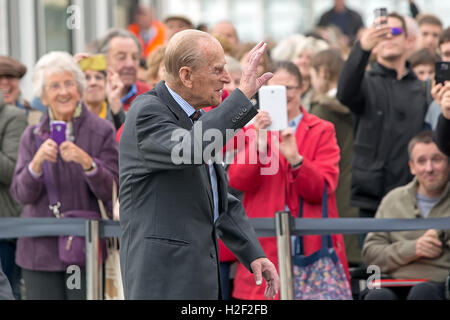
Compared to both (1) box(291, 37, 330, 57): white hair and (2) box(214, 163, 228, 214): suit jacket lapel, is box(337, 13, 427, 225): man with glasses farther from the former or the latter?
(2) box(214, 163, 228, 214): suit jacket lapel

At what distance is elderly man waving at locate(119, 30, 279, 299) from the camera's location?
3617 mm

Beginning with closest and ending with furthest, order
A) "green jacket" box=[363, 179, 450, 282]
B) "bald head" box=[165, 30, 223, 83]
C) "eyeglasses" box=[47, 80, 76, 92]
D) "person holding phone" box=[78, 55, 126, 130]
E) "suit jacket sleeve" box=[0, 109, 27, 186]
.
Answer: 1. "bald head" box=[165, 30, 223, 83]
2. "green jacket" box=[363, 179, 450, 282]
3. "eyeglasses" box=[47, 80, 76, 92]
4. "suit jacket sleeve" box=[0, 109, 27, 186]
5. "person holding phone" box=[78, 55, 126, 130]

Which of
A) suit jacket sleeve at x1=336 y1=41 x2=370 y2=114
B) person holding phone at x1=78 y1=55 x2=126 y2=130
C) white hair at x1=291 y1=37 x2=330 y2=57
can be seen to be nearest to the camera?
suit jacket sleeve at x1=336 y1=41 x2=370 y2=114

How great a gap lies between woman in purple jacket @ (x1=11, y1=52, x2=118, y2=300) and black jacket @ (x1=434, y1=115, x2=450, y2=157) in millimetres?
2009

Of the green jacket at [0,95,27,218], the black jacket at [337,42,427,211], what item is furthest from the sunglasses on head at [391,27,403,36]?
the green jacket at [0,95,27,218]

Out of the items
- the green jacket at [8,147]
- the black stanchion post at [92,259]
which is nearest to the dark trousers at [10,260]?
the green jacket at [8,147]

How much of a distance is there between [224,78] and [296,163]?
1.93 m

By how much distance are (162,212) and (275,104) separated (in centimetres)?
197

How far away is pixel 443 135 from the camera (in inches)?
220

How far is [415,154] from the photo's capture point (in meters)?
6.12

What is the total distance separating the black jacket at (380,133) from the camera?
650 cm

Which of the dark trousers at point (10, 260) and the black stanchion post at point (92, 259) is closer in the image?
the black stanchion post at point (92, 259)

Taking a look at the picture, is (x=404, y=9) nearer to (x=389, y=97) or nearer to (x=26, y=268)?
(x=389, y=97)

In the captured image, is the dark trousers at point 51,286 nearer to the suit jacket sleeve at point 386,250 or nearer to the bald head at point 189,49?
the suit jacket sleeve at point 386,250
